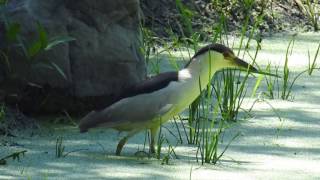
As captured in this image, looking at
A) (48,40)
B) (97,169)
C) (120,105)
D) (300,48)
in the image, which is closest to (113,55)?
(48,40)

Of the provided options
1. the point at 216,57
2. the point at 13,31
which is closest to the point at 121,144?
the point at 216,57

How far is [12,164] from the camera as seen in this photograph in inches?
172

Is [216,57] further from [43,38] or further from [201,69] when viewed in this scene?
[43,38]

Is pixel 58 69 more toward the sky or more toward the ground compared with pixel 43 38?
more toward the ground

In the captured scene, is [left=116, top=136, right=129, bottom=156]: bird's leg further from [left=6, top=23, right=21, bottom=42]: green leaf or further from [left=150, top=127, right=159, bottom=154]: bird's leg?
[left=6, top=23, right=21, bottom=42]: green leaf

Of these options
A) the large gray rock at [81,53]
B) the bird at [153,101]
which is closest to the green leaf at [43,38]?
the large gray rock at [81,53]

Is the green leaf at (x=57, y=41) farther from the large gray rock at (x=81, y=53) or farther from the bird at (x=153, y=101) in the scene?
the bird at (x=153, y=101)

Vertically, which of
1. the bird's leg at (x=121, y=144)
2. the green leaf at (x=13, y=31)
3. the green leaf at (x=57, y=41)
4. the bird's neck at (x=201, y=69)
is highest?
the green leaf at (x=13, y=31)

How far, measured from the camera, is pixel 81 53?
5.20 metres

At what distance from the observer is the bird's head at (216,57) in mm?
4688

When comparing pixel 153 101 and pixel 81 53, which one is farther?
pixel 81 53

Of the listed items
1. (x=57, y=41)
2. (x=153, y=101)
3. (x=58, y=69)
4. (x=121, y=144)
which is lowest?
(x=121, y=144)

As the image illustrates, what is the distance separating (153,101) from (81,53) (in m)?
0.79

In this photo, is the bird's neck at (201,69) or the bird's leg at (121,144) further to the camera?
the bird's neck at (201,69)
